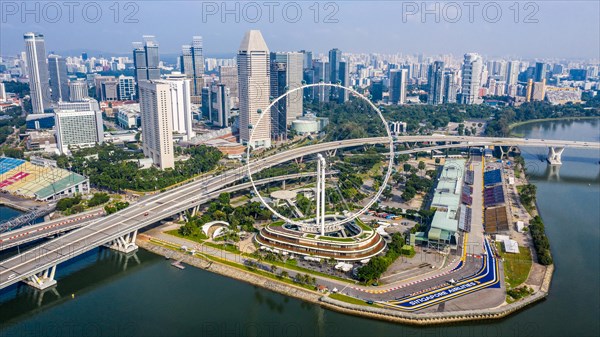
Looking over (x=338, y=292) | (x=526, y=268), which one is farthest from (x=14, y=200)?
(x=526, y=268)

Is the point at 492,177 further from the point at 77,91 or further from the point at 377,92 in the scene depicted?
the point at 77,91

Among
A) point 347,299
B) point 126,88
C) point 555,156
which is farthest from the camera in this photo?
point 126,88

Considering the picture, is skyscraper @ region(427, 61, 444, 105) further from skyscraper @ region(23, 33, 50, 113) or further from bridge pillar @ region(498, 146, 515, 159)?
skyscraper @ region(23, 33, 50, 113)

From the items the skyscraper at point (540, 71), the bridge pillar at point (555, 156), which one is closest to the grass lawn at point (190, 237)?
the bridge pillar at point (555, 156)

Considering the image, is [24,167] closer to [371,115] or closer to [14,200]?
[14,200]

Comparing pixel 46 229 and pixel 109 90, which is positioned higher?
pixel 109 90

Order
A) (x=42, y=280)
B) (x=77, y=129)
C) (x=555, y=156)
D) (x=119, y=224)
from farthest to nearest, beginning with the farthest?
(x=77, y=129)
(x=555, y=156)
(x=119, y=224)
(x=42, y=280)

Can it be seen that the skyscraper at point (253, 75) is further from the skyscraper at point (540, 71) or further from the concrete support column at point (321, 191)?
the skyscraper at point (540, 71)

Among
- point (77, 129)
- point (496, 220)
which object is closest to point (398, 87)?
point (77, 129)

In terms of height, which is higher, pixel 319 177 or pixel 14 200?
pixel 319 177
